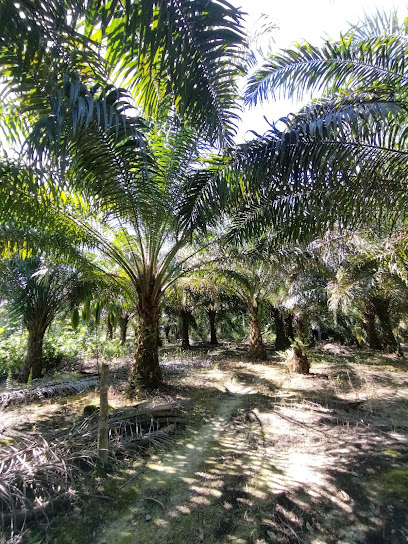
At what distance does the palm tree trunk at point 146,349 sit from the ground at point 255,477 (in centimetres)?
42

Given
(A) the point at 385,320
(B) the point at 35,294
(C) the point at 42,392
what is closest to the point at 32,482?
(C) the point at 42,392

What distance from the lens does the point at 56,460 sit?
3.06m

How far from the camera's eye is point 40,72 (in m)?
2.44

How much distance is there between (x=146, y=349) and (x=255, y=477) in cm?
389

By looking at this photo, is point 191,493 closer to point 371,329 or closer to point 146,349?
point 146,349

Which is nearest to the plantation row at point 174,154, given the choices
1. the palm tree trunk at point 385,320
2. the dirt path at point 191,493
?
the dirt path at point 191,493

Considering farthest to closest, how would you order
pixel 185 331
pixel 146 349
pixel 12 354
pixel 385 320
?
pixel 185 331
pixel 385 320
pixel 12 354
pixel 146 349

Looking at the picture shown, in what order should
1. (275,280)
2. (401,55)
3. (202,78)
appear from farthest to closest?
(275,280)
(401,55)
(202,78)

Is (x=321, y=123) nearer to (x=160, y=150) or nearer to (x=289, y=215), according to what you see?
(x=289, y=215)

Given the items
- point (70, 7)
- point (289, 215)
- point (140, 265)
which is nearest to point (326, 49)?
point (289, 215)

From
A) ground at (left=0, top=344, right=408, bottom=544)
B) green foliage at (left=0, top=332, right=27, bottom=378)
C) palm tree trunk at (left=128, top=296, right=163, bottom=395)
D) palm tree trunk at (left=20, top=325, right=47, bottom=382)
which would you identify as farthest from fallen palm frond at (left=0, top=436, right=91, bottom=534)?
green foliage at (left=0, top=332, right=27, bottom=378)

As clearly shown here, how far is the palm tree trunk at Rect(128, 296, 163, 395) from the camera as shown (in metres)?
6.43

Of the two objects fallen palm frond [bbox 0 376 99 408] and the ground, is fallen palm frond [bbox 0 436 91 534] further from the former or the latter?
fallen palm frond [bbox 0 376 99 408]

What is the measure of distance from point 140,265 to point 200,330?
75.4 ft
